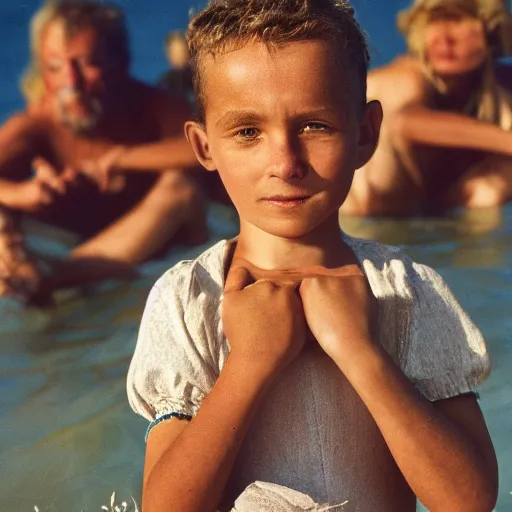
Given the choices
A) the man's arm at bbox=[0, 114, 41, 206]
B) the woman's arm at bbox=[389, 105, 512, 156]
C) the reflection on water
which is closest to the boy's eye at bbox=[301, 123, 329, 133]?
the reflection on water

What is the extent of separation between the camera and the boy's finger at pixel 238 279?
37.7 inches

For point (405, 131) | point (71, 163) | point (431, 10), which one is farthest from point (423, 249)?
point (71, 163)

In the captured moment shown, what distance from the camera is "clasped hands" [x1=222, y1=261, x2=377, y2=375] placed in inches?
35.3

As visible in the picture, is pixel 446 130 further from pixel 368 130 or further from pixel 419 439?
pixel 419 439

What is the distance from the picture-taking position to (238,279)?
3.17 ft

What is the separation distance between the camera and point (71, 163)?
9.14 ft

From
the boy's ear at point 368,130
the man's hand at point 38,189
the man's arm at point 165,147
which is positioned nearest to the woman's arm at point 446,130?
the man's arm at point 165,147

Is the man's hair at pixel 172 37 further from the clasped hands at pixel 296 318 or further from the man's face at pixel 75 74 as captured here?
the clasped hands at pixel 296 318

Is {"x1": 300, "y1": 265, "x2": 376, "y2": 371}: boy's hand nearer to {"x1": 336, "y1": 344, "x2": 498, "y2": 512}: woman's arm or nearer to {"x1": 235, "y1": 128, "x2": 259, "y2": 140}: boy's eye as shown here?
{"x1": 336, "y1": 344, "x2": 498, "y2": 512}: woman's arm

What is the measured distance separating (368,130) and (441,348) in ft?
0.91

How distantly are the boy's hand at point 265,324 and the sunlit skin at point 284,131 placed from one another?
0.25 feet

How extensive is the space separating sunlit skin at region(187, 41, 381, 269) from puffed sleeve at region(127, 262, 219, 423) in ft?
0.43

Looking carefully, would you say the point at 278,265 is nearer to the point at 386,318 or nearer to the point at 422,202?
the point at 386,318

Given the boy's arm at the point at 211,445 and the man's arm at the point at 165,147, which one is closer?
the boy's arm at the point at 211,445
